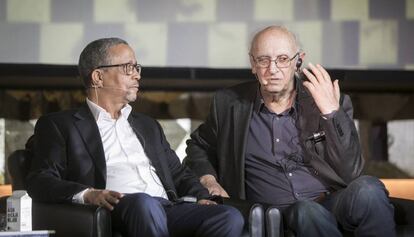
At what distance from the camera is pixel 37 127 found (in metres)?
3.04

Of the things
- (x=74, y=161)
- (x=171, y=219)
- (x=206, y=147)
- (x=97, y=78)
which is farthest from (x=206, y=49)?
(x=171, y=219)

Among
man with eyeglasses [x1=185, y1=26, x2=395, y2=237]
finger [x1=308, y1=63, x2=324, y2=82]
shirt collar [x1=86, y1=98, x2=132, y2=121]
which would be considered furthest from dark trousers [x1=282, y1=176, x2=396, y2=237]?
shirt collar [x1=86, y1=98, x2=132, y2=121]

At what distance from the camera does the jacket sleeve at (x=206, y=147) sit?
3201mm

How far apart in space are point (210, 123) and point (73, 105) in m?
1.34

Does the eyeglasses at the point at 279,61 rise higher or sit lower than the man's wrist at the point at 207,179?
higher

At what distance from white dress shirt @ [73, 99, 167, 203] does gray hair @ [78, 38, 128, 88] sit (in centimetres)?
12

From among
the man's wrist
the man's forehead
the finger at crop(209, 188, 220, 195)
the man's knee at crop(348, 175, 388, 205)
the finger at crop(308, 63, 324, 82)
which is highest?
the man's forehead

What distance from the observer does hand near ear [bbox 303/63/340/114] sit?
293 cm

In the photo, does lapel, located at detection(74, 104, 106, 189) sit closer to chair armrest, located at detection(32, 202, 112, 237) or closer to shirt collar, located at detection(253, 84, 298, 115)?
chair armrest, located at detection(32, 202, 112, 237)

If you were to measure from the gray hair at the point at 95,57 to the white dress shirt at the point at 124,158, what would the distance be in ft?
0.38

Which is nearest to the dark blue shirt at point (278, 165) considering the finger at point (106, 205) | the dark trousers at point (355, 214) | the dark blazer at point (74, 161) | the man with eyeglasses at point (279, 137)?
the man with eyeglasses at point (279, 137)

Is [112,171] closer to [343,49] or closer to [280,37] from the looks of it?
[280,37]

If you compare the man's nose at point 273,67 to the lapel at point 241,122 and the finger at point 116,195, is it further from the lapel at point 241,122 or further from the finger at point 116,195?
the finger at point 116,195

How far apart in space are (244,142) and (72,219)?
80 cm
